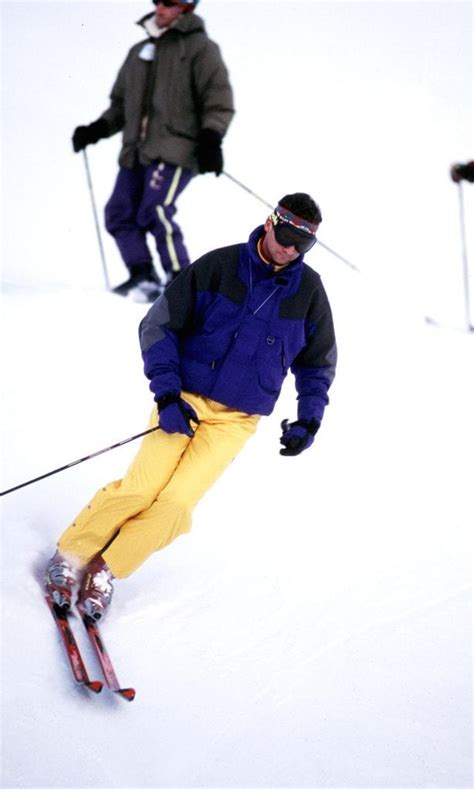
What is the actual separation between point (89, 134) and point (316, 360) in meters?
3.23

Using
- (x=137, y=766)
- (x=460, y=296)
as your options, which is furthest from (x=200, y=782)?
(x=460, y=296)

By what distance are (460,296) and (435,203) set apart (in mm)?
2156

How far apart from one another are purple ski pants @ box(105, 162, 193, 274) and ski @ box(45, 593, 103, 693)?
2.97m

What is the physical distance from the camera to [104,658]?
3.64 meters

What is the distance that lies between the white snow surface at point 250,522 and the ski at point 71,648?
0.05 m

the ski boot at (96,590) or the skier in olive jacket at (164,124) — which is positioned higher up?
the skier in olive jacket at (164,124)

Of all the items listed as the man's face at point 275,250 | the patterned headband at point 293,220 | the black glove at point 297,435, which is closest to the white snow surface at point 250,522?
the black glove at point 297,435

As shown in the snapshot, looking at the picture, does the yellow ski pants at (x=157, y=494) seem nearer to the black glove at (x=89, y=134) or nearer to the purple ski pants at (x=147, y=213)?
the purple ski pants at (x=147, y=213)

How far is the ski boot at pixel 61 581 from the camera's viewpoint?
12.5ft

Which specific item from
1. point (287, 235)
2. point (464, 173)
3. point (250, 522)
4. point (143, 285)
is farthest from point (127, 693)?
point (464, 173)

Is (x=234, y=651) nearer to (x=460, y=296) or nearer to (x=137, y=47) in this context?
(x=137, y=47)

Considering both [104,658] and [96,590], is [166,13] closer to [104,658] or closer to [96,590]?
[96,590]

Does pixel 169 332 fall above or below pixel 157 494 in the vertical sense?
above

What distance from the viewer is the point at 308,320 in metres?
3.82
